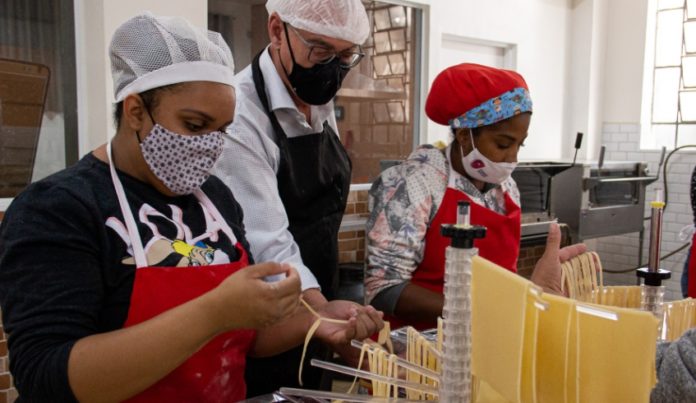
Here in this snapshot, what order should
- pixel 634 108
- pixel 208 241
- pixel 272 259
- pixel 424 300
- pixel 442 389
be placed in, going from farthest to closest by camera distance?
pixel 634 108 → pixel 424 300 → pixel 272 259 → pixel 208 241 → pixel 442 389

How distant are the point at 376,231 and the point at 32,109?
1.79 meters

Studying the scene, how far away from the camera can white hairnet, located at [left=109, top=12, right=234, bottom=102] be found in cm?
102

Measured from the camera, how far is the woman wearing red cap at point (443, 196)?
1580 millimetres

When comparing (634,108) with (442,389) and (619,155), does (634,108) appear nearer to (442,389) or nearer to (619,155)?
(619,155)

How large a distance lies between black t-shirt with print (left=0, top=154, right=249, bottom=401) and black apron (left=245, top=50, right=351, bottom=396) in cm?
55

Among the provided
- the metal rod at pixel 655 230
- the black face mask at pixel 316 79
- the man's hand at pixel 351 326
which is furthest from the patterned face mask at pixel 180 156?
the metal rod at pixel 655 230

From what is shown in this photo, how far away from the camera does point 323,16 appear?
1481 mm

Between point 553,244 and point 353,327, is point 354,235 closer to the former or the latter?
point 553,244

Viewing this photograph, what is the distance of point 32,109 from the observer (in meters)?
2.55

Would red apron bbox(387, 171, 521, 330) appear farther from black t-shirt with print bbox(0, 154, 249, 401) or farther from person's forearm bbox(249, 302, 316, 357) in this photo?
black t-shirt with print bbox(0, 154, 249, 401)

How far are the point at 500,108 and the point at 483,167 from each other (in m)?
0.18

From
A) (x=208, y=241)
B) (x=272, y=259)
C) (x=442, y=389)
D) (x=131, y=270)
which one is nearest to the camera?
(x=442, y=389)

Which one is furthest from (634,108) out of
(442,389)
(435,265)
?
(442,389)

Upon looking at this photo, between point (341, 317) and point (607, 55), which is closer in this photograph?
point (341, 317)
